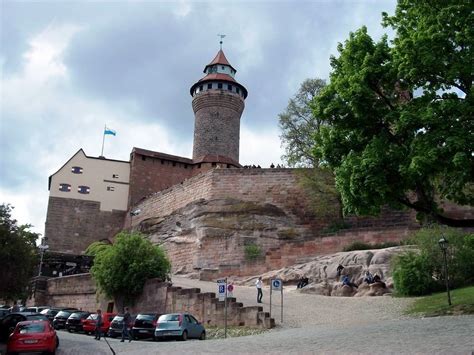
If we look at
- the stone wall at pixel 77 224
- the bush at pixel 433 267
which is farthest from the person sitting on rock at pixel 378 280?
the stone wall at pixel 77 224

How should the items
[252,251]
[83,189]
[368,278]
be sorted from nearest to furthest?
[368,278]
[252,251]
[83,189]

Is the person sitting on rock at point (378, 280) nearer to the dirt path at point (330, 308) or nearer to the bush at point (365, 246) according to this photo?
the dirt path at point (330, 308)

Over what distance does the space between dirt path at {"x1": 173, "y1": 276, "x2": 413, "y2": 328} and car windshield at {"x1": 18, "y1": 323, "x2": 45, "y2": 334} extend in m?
9.05

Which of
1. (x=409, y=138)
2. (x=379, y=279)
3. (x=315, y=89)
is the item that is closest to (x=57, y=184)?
(x=315, y=89)

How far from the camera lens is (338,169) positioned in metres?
19.2

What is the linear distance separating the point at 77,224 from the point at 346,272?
38.3 meters

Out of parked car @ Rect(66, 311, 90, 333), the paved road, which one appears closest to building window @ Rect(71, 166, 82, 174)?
parked car @ Rect(66, 311, 90, 333)

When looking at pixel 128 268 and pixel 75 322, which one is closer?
pixel 75 322

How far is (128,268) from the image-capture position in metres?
32.7

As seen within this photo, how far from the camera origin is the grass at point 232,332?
21.4m

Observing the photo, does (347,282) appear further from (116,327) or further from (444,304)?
(116,327)

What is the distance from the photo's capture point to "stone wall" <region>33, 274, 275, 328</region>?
23531 millimetres

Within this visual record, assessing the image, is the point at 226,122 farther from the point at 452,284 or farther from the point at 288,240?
the point at 452,284

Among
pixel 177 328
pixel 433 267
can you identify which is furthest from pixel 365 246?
pixel 177 328
